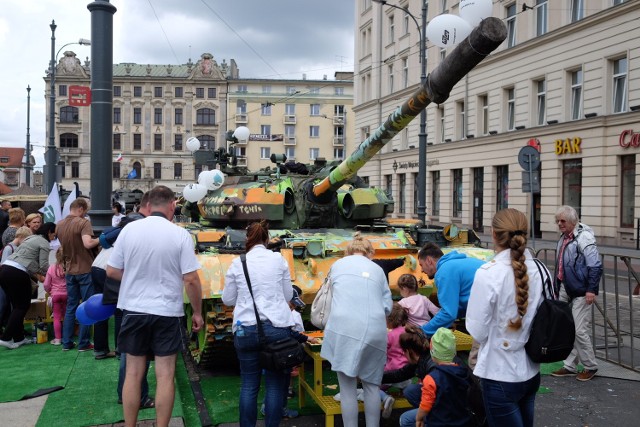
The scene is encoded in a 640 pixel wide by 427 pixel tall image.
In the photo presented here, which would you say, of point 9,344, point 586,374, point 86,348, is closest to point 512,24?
point 586,374

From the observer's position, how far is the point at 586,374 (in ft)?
22.5

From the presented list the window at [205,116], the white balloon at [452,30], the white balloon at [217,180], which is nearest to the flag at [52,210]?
the white balloon at [217,180]

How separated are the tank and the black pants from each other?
7.77 ft

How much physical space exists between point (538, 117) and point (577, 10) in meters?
4.32

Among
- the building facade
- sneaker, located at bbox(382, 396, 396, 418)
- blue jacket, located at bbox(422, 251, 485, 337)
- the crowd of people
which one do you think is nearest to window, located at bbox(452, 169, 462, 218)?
the building facade

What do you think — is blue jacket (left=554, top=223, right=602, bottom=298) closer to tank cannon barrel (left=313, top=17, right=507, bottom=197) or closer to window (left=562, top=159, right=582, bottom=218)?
tank cannon barrel (left=313, top=17, right=507, bottom=197)

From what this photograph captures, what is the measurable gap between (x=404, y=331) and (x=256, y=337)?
1.38m

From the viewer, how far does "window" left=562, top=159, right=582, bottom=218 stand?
915 inches

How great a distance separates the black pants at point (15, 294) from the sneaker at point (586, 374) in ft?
22.0

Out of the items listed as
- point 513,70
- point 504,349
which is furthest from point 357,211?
point 513,70

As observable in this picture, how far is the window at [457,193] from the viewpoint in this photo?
3106cm

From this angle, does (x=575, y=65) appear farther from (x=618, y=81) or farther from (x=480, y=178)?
(x=480, y=178)

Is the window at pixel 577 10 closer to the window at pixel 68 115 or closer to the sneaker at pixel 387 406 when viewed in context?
the sneaker at pixel 387 406

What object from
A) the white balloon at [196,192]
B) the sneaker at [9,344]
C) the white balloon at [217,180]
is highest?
the white balloon at [217,180]
